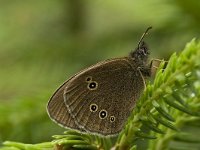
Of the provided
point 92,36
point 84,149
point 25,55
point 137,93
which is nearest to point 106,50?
point 92,36

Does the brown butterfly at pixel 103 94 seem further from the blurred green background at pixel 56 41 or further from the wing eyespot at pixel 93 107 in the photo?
the blurred green background at pixel 56 41

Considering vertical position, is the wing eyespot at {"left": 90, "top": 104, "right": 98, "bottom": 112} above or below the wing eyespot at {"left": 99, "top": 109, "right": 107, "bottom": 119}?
above

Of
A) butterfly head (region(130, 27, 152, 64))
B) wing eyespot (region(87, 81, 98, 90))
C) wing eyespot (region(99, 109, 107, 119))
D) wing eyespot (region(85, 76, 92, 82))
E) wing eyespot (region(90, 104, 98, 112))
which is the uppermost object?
butterfly head (region(130, 27, 152, 64))

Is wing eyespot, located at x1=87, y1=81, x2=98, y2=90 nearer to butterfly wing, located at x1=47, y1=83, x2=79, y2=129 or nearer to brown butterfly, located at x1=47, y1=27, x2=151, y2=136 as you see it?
brown butterfly, located at x1=47, y1=27, x2=151, y2=136

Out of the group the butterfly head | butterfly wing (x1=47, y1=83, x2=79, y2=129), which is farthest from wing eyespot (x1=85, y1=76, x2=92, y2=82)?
the butterfly head

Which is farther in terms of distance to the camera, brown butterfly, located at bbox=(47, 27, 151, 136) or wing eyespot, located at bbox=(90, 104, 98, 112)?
wing eyespot, located at bbox=(90, 104, 98, 112)

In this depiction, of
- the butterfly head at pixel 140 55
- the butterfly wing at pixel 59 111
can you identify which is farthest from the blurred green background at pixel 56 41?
the butterfly head at pixel 140 55

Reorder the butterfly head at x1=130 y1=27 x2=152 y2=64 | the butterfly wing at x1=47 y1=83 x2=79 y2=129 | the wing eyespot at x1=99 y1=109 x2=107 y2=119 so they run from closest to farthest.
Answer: the butterfly wing at x1=47 y1=83 x2=79 y2=129, the wing eyespot at x1=99 y1=109 x2=107 y2=119, the butterfly head at x1=130 y1=27 x2=152 y2=64
